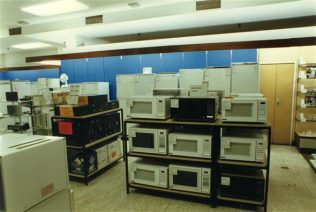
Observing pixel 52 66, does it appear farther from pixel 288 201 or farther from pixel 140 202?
pixel 288 201

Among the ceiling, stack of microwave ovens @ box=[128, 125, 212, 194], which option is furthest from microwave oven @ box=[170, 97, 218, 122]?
the ceiling

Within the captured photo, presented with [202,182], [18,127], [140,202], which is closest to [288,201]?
[202,182]

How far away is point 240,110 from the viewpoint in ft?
8.27

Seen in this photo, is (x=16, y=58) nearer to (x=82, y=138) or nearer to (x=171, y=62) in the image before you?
(x=171, y=62)

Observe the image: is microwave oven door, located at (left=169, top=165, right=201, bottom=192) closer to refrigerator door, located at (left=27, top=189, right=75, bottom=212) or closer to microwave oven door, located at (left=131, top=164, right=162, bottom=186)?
microwave oven door, located at (left=131, top=164, right=162, bottom=186)

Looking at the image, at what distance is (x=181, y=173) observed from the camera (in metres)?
2.71

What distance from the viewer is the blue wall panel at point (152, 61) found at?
5.80 metres

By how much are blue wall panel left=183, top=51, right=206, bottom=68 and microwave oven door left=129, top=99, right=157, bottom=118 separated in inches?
117

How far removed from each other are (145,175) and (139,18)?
7.97ft

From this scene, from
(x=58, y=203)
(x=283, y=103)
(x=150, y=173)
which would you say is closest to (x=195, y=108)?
(x=150, y=173)

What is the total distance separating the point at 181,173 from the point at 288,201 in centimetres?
138

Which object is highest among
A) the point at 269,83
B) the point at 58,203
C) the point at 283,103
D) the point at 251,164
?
the point at 269,83

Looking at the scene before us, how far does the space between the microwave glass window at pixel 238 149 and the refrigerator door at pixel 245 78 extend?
8.32ft

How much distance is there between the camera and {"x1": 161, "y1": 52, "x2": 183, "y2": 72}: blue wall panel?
18.4ft
